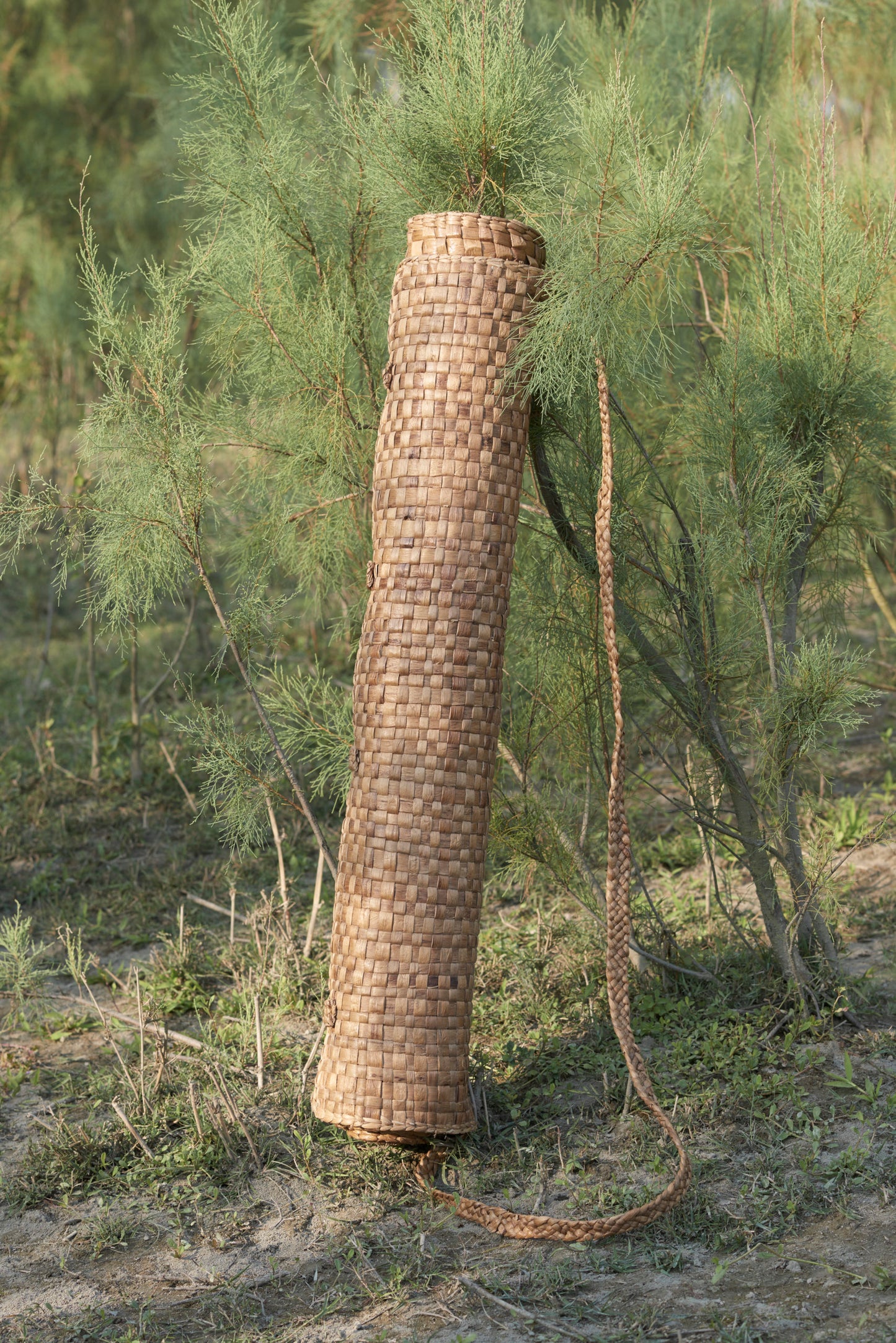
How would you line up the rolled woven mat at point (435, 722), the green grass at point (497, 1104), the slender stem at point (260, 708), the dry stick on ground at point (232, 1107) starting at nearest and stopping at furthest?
the green grass at point (497, 1104) < the rolled woven mat at point (435, 722) < the dry stick on ground at point (232, 1107) < the slender stem at point (260, 708)

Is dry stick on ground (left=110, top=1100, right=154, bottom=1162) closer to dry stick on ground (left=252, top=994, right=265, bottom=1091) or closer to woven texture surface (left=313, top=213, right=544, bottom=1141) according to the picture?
dry stick on ground (left=252, top=994, right=265, bottom=1091)

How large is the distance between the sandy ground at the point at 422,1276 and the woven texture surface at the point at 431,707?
0.65 feet

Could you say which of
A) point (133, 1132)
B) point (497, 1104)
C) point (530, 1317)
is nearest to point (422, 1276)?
point (530, 1317)

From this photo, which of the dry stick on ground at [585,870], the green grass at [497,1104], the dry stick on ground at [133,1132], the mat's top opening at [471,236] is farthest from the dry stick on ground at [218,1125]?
the mat's top opening at [471,236]

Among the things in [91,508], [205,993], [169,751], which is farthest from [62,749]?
[91,508]

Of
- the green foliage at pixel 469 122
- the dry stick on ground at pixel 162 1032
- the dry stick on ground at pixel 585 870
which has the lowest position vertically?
the dry stick on ground at pixel 162 1032

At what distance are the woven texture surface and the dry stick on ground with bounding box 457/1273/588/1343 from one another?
12.0 inches

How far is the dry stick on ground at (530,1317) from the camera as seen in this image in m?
1.78

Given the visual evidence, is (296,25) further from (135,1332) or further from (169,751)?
(135,1332)

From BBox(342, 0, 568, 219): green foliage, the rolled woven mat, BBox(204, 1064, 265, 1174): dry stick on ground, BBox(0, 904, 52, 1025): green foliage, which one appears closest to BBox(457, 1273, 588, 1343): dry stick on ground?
the rolled woven mat

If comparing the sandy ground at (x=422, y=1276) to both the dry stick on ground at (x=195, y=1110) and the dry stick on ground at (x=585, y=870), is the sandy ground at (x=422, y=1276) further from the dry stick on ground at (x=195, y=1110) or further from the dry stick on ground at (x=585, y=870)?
the dry stick on ground at (x=585, y=870)

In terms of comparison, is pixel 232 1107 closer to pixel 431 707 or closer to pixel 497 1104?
pixel 497 1104

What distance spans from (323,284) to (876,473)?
1424 mm

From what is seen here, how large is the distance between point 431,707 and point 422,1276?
95cm
